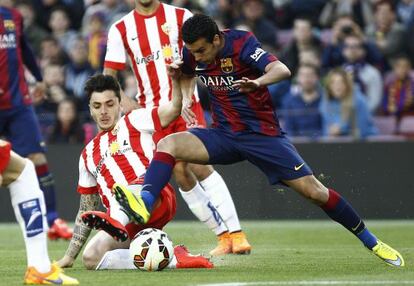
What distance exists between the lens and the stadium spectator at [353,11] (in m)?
17.8

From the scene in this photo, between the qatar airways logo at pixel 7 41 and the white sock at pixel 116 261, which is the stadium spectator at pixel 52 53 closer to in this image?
the qatar airways logo at pixel 7 41

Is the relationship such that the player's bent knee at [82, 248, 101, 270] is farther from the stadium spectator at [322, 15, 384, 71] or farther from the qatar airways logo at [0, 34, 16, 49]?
the stadium spectator at [322, 15, 384, 71]

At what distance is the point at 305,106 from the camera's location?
1541 centimetres

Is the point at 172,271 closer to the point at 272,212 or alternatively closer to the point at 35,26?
the point at 272,212

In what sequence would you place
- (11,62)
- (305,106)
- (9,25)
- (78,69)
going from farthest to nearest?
1. (78,69)
2. (305,106)
3. (11,62)
4. (9,25)

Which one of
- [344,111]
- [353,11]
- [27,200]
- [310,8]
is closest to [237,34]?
[27,200]

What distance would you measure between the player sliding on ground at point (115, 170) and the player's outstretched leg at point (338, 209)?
0.92 m

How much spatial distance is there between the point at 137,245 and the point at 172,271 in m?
0.32

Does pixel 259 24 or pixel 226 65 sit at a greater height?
pixel 226 65

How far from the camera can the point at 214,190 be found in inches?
403

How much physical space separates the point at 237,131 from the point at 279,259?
Result: 51.9 inches

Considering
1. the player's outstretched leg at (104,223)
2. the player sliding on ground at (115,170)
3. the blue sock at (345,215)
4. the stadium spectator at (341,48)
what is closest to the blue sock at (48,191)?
the player sliding on ground at (115,170)

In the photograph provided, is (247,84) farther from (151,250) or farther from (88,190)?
(88,190)

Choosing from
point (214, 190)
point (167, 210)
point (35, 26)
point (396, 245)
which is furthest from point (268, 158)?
point (35, 26)
